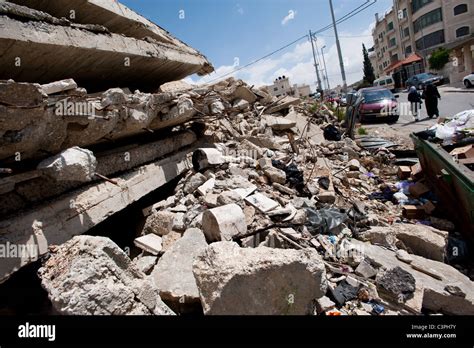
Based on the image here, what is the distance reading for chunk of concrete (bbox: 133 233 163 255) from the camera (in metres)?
3.22

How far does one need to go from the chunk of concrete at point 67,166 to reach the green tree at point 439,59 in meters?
38.1

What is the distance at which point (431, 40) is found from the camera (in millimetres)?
36875

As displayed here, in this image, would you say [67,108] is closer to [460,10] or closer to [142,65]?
[142,65]

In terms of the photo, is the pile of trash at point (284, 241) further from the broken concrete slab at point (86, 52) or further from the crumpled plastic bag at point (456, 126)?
the crumpled plastic bag at point (456, 126)

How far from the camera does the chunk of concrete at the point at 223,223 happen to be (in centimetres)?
314

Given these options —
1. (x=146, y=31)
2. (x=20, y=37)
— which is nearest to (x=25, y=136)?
(x=20, y=37)

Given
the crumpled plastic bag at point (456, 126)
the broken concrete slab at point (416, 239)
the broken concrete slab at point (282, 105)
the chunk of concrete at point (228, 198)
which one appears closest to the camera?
the broken concrete slab at point (416, 239)

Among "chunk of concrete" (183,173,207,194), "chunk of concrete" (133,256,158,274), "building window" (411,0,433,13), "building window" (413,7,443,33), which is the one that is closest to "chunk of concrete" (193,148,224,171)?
"chunk of concrete" (183,173,207,194)

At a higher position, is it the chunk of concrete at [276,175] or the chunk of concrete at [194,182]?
the chunk of concrete at [194,182]

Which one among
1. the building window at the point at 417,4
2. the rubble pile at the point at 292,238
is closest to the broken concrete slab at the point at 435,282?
the rubble pile at the point at 292,238

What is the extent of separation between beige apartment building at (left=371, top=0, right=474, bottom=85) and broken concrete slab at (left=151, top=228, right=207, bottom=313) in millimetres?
32625

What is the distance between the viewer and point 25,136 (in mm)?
2416

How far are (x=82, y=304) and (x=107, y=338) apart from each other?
274mm

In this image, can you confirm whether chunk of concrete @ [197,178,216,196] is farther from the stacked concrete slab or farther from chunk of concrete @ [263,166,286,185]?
chunk of concrete @ [263,166,286,185]
